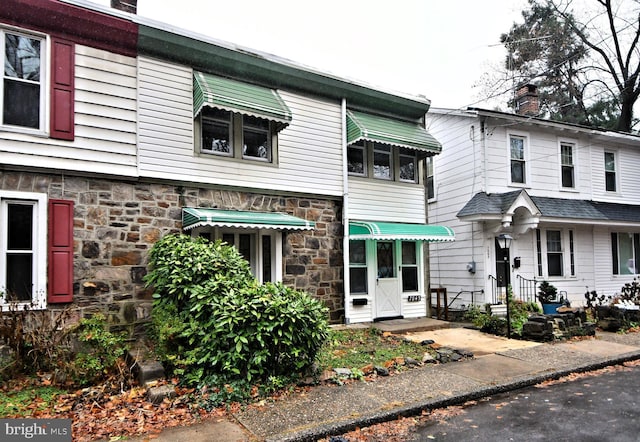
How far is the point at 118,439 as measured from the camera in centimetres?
425

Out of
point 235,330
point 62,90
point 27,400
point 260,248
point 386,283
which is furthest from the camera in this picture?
point 386,283

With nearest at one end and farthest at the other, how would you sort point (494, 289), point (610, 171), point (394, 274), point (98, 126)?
1. point (98, 126)
2. point (394, 274)
3. point (494, 289)
4. point (610, 171)

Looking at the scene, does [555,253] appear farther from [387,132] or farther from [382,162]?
[387,132]

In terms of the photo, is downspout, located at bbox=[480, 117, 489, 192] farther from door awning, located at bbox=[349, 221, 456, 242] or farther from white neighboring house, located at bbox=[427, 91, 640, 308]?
door awning, located at bbox=[349, 221, 456, 242]

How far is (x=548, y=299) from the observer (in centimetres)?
1198

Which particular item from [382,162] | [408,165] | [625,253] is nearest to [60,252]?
[382,162]

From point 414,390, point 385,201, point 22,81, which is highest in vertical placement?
point 22,81

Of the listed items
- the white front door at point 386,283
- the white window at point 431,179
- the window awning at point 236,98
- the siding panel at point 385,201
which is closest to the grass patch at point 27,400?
the window awning at point 236,98

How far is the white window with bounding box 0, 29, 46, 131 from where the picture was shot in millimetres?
6836

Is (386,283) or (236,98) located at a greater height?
(236,98)

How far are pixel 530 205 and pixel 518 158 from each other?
194 cm

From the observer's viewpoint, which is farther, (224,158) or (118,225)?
(224,158)

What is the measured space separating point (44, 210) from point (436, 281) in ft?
37.3

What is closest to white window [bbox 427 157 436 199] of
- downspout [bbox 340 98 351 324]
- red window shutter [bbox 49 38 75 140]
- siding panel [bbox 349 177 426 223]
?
siding panel [bbox 349 177 426 223]
